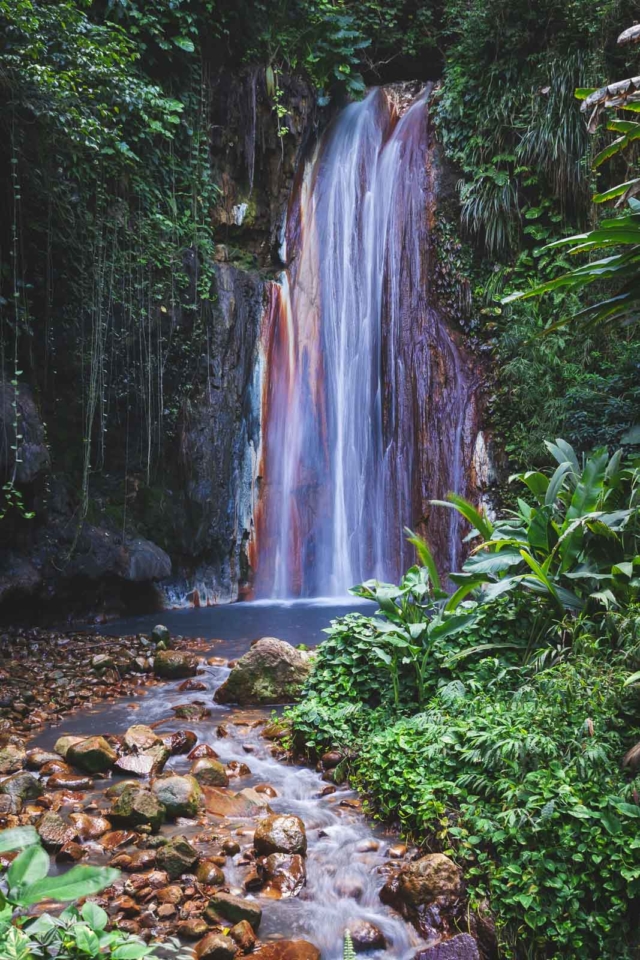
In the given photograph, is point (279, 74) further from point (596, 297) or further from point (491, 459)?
point (491, 459)

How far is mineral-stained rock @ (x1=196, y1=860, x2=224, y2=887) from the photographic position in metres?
2.99

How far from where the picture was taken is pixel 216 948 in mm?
2521

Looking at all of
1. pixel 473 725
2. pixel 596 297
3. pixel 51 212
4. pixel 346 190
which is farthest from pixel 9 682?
pixel 346 190

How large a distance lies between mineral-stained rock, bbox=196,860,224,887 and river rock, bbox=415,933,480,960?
3.04 ft

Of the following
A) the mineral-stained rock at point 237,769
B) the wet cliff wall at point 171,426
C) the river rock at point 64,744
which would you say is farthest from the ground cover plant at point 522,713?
the wet cliff wall at point 171,426

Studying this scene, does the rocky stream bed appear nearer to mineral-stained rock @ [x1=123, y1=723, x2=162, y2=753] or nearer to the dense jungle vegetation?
mineral-stained rock @ [x1=123, y1=723, x2=162, y2=753]

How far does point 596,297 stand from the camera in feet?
30.9

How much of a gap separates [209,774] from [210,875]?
1115 mm

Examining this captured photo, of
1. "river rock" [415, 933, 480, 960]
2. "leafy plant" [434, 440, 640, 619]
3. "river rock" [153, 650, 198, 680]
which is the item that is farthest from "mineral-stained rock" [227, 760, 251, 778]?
"river rock" [153, 650, 198, 680]

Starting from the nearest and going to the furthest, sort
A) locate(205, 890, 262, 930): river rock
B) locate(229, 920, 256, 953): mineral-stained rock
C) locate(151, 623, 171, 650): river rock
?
1. locate(229, 920, 256, 953): mineral-stained rock
2. locate(205, 890, 262, 930): river rock
3. locate(151, 623, 171, 650): river rock

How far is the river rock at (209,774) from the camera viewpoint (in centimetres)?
408

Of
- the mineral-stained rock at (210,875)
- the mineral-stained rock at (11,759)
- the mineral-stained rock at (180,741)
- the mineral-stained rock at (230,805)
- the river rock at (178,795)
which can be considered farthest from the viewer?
the mineral-stained rock at (180,741)

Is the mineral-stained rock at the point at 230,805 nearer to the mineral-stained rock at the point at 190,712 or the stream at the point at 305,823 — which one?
the stream at the point at 305,823

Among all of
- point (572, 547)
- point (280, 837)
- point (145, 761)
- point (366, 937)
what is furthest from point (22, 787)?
point (572, 547)
